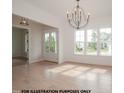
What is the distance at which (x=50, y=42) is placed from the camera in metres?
8.21

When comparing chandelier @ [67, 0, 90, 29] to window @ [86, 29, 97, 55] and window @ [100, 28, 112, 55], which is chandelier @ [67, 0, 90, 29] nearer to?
window @ [86, 29, 97, 55]

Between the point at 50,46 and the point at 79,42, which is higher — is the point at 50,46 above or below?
below

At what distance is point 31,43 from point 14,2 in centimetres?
Result: 395

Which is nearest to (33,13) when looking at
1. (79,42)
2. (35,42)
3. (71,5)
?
(71,5)

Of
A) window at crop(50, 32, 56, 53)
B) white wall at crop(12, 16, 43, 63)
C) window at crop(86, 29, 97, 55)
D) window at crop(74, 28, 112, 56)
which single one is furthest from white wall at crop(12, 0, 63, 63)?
window at crop(86, 29, 97, 55)

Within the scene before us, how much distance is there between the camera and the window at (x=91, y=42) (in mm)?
6930

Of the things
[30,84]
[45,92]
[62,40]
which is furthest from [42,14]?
[45,92]

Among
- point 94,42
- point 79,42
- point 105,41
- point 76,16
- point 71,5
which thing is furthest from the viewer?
point 79,42

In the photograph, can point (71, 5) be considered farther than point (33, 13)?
Yes

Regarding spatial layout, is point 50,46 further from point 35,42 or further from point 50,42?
point 35,42

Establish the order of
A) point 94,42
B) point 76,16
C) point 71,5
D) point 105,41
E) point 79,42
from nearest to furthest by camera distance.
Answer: point 76,16, point 71,5, point 105,41, point 94,42, point 79,42

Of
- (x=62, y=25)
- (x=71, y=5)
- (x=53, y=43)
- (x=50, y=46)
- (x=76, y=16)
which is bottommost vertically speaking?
(x=50, y=46)

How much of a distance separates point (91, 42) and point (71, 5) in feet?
9.24
